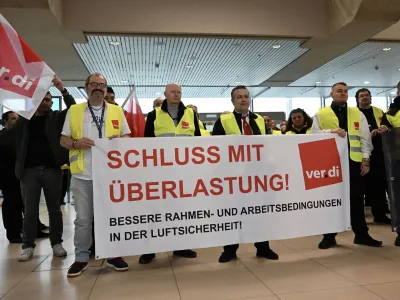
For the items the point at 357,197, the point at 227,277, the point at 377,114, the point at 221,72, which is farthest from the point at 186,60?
the point at 227,277

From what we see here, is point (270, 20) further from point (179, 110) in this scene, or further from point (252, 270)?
point (252, 270)

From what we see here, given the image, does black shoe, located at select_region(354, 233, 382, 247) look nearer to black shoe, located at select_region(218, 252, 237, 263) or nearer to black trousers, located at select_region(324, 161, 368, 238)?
black trousers, located at select_region(324, 161, 368, 238)

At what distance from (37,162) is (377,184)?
3.94 m

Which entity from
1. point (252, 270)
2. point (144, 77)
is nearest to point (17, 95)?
point (252, 270)

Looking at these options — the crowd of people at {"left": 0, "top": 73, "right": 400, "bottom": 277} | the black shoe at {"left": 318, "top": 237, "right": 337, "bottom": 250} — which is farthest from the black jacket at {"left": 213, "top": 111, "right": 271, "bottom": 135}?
the black shoe at {"left": 318, "top": 237, "right": 337, "bottom": 250}

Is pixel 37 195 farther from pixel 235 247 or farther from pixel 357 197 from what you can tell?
pixel 357 197

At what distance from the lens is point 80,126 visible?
8.93 ft

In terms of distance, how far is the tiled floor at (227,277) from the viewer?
2.28 metres

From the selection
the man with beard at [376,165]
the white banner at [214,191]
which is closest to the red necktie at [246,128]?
the white banner at [214,191]

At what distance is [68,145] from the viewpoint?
266 centimetres

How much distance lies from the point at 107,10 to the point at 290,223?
16.0 feet

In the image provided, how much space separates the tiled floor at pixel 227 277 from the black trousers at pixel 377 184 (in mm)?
1196

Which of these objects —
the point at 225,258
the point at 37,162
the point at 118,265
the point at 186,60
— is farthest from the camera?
the point at 186,60

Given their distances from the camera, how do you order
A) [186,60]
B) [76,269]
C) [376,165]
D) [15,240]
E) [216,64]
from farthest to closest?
[216,64] < [186,60] < [376,165] < [15,240] < [76,269]
